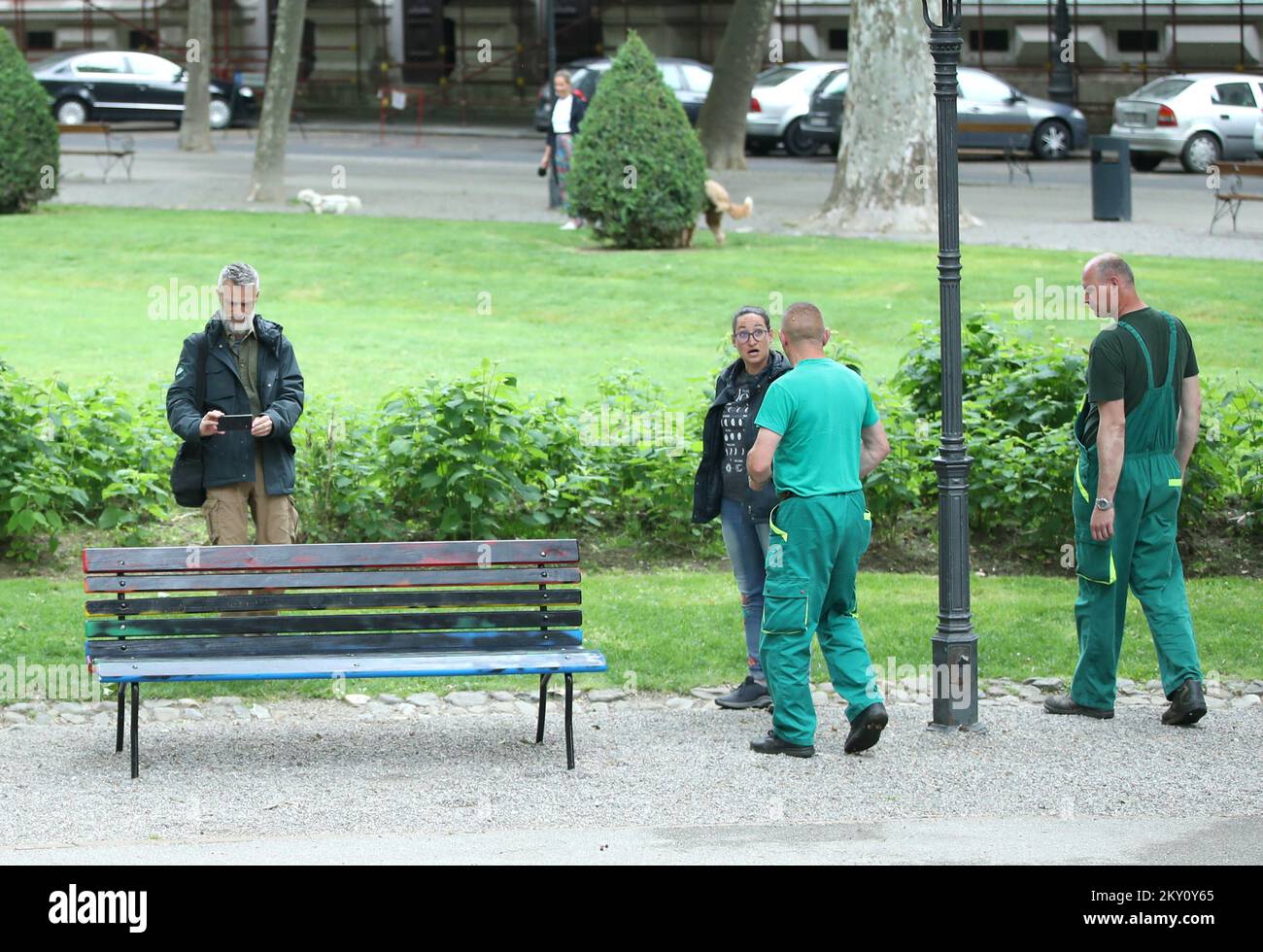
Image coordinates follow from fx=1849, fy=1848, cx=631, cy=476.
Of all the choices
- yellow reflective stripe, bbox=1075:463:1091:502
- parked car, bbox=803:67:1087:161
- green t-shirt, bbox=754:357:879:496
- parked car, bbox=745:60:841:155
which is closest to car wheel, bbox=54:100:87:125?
parked car, bbox=745:60:841:155

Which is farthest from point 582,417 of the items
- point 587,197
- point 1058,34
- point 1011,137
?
point 1058,34

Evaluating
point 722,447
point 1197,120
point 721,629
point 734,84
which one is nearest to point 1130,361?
point 722,447

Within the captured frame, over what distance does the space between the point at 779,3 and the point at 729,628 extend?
37.3 metres

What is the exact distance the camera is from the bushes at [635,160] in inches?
789

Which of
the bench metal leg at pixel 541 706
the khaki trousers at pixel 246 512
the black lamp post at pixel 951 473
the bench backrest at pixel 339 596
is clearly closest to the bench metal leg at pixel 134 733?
the bench backrest at pixel 339 596

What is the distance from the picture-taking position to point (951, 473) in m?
7.62

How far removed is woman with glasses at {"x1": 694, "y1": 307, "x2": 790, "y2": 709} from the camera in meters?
7.58

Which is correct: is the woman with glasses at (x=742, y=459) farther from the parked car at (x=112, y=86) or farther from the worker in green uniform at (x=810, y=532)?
the parked car at (x=112, y=86)

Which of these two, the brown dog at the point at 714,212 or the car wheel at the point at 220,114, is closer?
the brown dog at the point at 714,212

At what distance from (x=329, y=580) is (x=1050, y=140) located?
99.4 ft

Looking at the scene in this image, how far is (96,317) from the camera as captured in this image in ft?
55.4

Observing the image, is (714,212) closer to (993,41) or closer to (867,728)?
(867,728)

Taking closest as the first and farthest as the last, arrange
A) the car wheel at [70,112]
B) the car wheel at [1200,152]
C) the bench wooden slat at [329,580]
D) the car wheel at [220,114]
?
1. the bench wooden slat at [329,580]
2. the car wheel at [1200,152]
3. the car wheel at [70,112]
4. the car wheel at [220,114]

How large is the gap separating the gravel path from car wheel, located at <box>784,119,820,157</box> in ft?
92.4
